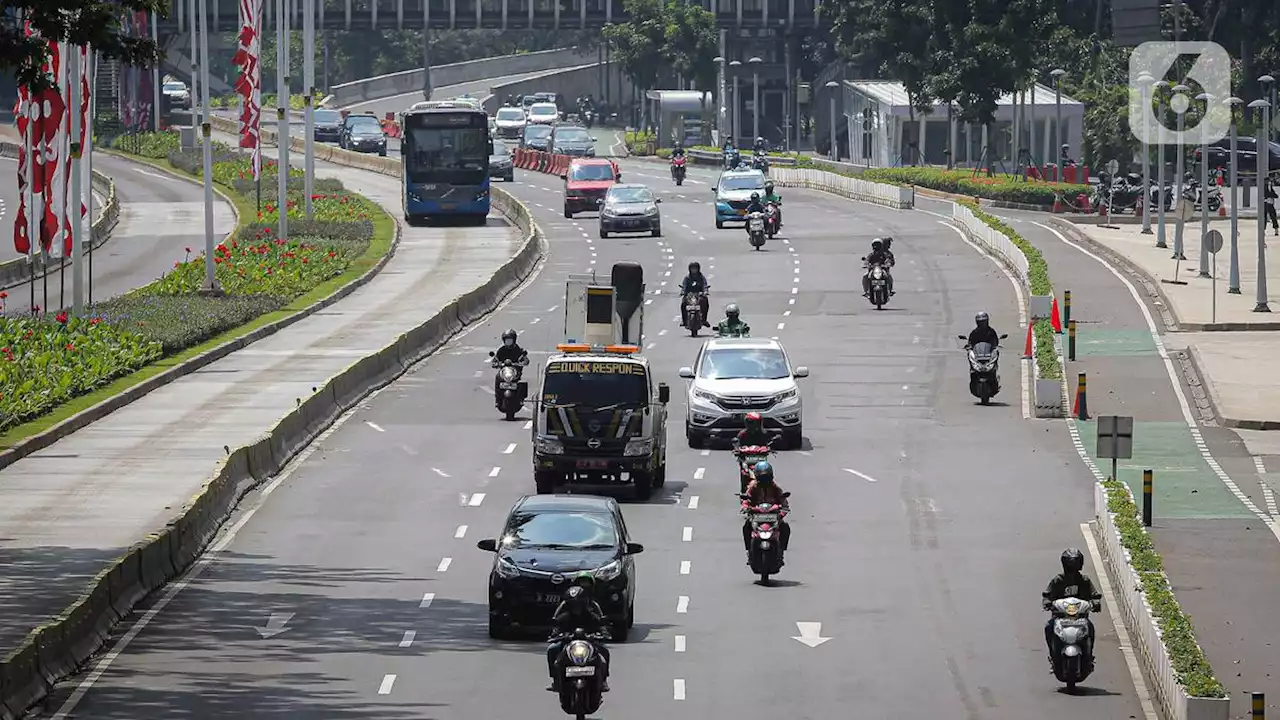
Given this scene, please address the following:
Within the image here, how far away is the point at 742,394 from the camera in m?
39.6

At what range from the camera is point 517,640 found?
2534 centimetres

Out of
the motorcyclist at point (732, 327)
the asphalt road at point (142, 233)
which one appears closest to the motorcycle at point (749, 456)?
the motorcyclist at point (732, 327)

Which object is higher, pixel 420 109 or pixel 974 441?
pixel 420 109

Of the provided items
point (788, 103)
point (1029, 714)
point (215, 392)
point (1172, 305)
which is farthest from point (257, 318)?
point (788, 103)

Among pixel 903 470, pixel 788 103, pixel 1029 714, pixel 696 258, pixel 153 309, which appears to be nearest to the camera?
pixel 1029 714

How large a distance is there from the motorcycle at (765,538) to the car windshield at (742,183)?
55.7 meters

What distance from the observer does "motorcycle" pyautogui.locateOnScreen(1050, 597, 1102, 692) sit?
2305cm

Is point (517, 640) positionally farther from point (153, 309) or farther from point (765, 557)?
point (153, 309)

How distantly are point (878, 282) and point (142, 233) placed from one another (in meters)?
39.4

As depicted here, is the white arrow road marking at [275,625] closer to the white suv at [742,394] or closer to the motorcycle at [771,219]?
the white suv at [742,394]

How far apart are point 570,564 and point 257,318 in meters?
35.2

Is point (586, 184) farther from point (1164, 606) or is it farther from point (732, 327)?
point (1164, 606)

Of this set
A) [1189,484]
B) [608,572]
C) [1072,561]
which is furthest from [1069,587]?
[1189,484]

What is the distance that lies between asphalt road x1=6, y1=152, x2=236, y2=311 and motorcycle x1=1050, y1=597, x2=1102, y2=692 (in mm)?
39178
